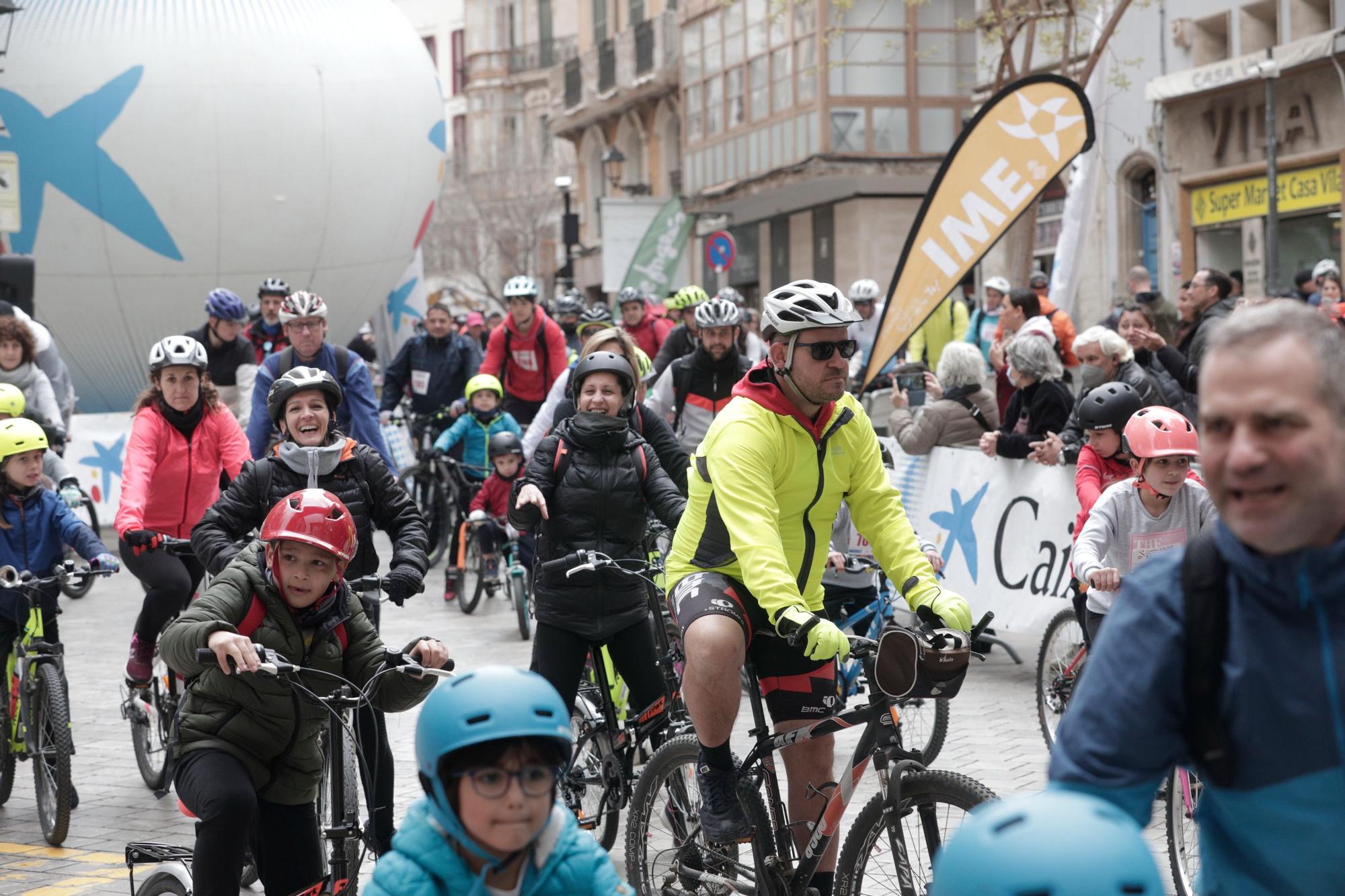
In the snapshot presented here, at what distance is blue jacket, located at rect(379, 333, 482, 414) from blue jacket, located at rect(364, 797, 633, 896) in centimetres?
1278

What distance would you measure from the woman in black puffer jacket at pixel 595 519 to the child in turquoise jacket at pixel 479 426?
6.73 metres

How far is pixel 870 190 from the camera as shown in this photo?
36.2 meters

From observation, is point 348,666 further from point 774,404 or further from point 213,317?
point 213,317

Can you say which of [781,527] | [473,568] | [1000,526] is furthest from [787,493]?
[473,568]

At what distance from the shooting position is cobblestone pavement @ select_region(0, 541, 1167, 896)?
6.82 meters

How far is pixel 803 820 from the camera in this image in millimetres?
5195

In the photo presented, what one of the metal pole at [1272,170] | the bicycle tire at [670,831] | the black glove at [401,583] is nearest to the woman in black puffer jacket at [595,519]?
the black glove at [401,583]

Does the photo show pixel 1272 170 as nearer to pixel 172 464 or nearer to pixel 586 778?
pixel 172 464

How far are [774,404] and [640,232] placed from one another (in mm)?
30404

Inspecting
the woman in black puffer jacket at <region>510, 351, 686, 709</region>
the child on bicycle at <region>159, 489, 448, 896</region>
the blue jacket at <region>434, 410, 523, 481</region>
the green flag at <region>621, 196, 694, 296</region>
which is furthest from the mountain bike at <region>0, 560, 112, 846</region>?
the green flag at <region>621, 196, 694, 296</region>

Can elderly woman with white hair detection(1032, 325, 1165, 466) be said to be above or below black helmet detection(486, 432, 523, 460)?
above

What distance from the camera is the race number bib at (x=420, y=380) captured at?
51.6ft

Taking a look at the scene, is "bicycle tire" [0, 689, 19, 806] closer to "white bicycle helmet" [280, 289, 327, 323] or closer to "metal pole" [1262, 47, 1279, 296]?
"white bicycle helmet" [280, 289, 327, 323]

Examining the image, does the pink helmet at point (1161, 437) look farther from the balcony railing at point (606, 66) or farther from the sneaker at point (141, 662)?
the balcony railing at point (606, 66)
